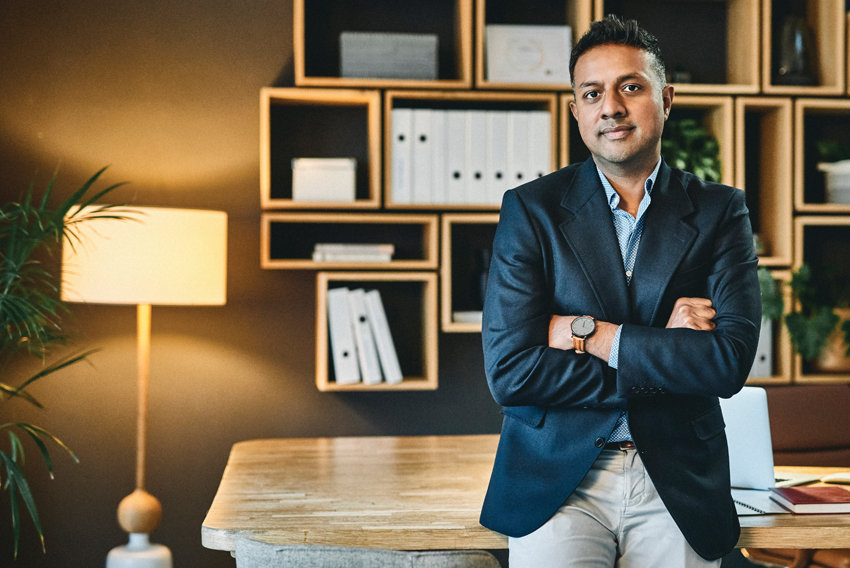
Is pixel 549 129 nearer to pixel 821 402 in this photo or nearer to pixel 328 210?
pixel 328 210

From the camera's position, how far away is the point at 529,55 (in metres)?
2.98

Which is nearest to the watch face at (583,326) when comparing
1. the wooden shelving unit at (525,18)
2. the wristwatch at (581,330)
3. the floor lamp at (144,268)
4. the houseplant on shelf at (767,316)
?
the wristwatch at (581,330)

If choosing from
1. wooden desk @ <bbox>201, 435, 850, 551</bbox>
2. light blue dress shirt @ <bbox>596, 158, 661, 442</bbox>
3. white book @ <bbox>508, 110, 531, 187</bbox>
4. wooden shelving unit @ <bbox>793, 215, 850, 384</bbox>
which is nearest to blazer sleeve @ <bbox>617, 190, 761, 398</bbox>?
light blue dress shirt @ <bbox>596, 158, 661, 442</bbox>

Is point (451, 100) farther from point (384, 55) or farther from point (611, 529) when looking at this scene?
point (611, 529)

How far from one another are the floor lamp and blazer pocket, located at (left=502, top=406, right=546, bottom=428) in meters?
1.52

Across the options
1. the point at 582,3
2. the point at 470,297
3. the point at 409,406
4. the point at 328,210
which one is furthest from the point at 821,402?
the point at 328,210

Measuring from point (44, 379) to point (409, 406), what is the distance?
1.55 m

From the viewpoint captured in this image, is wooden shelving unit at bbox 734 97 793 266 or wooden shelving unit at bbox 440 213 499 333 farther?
wooden shelving unit at bbox 440 213 499 333

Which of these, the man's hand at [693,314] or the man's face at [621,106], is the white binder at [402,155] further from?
the man's hand at [693,314]

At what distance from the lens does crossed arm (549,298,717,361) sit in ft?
4.58

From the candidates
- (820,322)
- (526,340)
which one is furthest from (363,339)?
(820,322)

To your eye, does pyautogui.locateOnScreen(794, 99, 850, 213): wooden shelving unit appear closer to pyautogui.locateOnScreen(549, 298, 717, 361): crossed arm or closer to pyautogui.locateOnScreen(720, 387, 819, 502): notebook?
pyautogui.locateOnScreen(720, 387, 819, 502): notebook

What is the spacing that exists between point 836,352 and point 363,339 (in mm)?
1999

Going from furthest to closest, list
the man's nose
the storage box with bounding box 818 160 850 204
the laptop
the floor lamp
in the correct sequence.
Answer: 1. the storage box with bounding box 818 160 850 204
2. the floor lamp
3. the laptop
4. the man's nose
